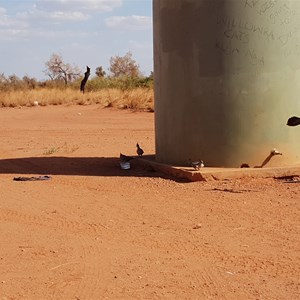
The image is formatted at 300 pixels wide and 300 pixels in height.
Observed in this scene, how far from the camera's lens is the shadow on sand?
1048 centimetres

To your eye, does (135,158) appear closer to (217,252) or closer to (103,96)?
(217,252)

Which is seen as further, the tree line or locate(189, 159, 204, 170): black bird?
the tree line

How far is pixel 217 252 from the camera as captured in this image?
19.6 feet

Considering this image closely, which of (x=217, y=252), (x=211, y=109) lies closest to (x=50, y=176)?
(x=211, y=109)

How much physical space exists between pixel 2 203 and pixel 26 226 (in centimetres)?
129

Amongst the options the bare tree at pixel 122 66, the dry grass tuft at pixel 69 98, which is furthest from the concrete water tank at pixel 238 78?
the bare tree at pixel 122 66

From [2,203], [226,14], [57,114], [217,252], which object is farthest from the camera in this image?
[57,114]

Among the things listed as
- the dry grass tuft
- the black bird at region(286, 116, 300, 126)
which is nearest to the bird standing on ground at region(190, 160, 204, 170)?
the black bird at region(286, 116, 300, 126)

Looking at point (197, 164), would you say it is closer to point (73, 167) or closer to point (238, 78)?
point (238, 78)

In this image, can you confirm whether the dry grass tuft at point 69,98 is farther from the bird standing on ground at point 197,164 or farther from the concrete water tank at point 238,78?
the bird standing on ground at point 197,164

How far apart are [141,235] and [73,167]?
15.7 feet

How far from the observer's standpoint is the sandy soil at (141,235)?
16.7 feet

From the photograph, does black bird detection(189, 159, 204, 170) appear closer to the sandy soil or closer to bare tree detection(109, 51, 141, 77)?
the sandy soil

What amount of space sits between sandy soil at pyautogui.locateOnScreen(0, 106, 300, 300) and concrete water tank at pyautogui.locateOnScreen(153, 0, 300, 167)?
640 millimetres
